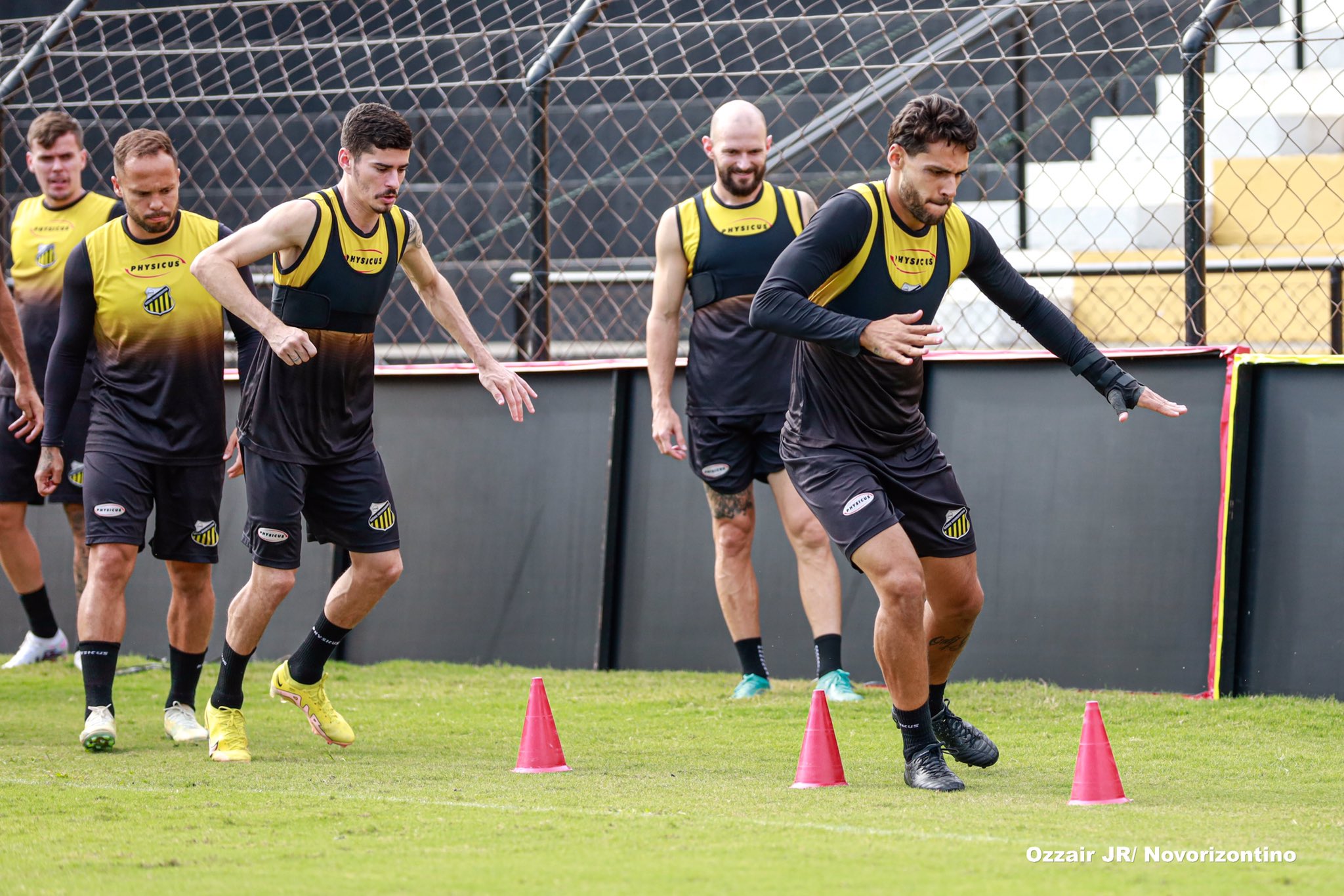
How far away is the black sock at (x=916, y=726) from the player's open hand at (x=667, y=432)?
84.9 inches

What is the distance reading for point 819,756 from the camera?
185 inches

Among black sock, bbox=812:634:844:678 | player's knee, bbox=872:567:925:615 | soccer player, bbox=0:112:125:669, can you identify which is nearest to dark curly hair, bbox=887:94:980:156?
player's knee, bbox=872:567:925:615

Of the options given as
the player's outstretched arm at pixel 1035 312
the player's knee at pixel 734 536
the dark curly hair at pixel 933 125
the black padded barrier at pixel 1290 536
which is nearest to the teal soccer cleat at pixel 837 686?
the player's knee at pixel 734 536

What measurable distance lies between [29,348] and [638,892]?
17.0 ft

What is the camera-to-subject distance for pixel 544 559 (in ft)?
25.2

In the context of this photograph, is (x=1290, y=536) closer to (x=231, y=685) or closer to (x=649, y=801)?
(x=649, y=801)

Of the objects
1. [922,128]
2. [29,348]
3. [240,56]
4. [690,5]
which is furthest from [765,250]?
[240,56]

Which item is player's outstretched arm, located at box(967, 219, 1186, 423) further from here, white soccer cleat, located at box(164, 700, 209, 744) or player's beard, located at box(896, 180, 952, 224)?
white soccer cleat, located at box(164, 700, 209, 744)

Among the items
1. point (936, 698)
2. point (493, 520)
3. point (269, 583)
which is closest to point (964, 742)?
point (936, 698)

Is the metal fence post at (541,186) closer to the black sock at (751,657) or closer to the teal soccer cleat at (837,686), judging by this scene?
the black sock at (751,657)

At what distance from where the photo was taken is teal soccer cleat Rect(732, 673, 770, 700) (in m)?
6.58

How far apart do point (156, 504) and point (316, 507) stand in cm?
68

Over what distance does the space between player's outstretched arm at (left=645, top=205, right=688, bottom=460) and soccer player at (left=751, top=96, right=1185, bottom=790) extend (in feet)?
5.34

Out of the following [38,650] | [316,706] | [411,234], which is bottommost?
[38,650]
